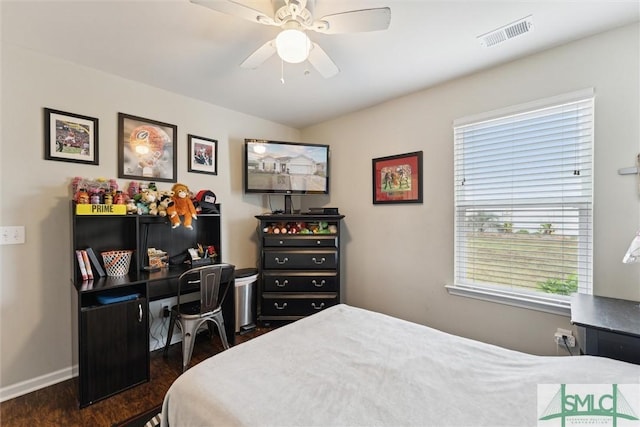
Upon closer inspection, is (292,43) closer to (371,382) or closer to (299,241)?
(371,382)

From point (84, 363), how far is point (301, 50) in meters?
2.42

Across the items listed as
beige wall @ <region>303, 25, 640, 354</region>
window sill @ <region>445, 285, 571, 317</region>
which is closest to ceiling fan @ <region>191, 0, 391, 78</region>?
beige wall @ <region>303, 25, 640, 354</region>

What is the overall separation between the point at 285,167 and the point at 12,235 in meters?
2.34

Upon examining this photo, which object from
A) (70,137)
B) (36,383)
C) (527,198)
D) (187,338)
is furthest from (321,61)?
(36,383)

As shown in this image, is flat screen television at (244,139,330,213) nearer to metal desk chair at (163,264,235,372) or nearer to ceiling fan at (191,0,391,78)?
metal desk chair at (163,264,235,372)

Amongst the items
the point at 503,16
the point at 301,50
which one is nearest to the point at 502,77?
the point at 503,16

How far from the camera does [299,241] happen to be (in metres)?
3.12

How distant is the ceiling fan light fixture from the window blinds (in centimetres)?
170

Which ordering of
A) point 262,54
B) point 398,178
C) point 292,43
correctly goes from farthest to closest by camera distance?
1. point 398,178
2. point 262,54
3. point 292,43

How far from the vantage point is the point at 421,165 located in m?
2.77

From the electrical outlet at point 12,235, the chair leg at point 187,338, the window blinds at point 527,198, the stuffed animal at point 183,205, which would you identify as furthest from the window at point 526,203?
the electrical outlet at point 12,235

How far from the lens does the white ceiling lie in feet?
5.42

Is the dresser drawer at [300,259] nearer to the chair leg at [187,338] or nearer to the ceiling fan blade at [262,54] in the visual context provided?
the chair leg at [187,338]

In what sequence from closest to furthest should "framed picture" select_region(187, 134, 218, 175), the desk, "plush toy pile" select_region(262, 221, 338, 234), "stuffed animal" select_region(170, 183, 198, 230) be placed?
the desk
"stuffed animal" select_region(170, 183, 198, 230)
"framed picture" select_region(187, 134, 218, 175)
"plush toy pile" select_region(262, 221, 338, 234)
